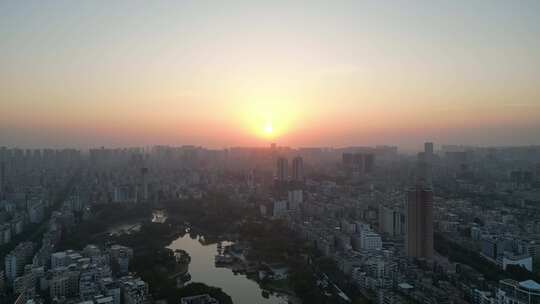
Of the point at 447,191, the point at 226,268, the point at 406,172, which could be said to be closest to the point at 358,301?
the point at 226,268

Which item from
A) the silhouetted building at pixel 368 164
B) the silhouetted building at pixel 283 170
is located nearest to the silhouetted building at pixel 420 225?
the silhouetted building at pixel 283 170

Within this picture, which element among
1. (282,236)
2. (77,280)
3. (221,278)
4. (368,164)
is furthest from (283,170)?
(77,280)

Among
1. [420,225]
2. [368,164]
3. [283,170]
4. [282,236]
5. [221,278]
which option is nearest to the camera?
[221,278]

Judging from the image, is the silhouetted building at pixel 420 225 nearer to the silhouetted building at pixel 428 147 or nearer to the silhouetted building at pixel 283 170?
the silhouetted building at pixel 283 170

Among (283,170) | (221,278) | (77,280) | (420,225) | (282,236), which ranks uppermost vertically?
(283,170)

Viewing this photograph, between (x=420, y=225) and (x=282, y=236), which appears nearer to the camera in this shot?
(x=420, y=225)

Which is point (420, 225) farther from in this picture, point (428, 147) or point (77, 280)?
point (428, 147)

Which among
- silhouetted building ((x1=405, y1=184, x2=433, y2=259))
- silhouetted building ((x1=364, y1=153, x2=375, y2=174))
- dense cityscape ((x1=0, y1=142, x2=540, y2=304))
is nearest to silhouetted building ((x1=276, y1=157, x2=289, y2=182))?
dense cityscape ((x1=0, y1=142, x2=540, y2=304))
